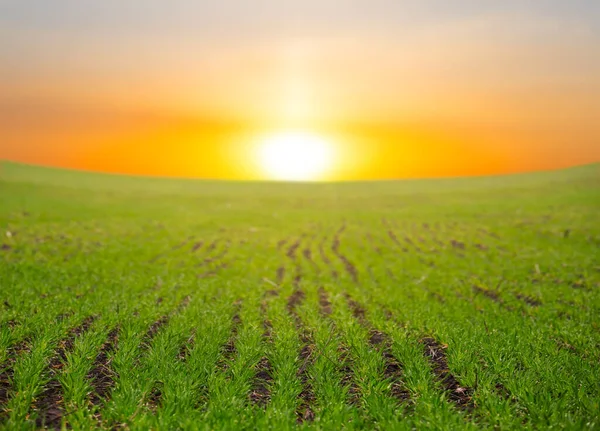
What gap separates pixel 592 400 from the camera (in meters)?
7.30

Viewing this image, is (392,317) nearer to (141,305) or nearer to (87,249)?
(141,305)

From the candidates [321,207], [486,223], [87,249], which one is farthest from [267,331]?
[321,207]

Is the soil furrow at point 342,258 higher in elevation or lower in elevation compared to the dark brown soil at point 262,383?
lower

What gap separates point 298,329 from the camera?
1205 centimetres

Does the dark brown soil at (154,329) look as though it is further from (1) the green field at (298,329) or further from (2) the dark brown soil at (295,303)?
(2) the dark brown soil at (295,303)

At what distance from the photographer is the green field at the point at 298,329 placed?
7.22 m

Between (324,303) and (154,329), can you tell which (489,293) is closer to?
(324,303)

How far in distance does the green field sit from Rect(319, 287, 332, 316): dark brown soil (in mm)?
205

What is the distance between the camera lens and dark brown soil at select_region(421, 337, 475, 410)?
766 centimetres

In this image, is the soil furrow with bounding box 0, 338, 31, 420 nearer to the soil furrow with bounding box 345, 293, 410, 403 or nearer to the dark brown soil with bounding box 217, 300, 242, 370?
the dark brown soil with bounding box 217, 300, 242, 370

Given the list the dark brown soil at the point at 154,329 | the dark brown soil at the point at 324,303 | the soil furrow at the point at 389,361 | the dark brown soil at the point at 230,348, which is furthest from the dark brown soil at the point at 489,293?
the dark brown soil at the point at 154,329

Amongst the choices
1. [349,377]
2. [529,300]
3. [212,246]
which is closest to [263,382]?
[349,377]

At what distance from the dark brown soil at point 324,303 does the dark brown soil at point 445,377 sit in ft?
16.3

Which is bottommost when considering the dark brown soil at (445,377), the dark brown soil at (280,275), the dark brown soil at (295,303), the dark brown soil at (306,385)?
the dark brown soil at (280,275)
